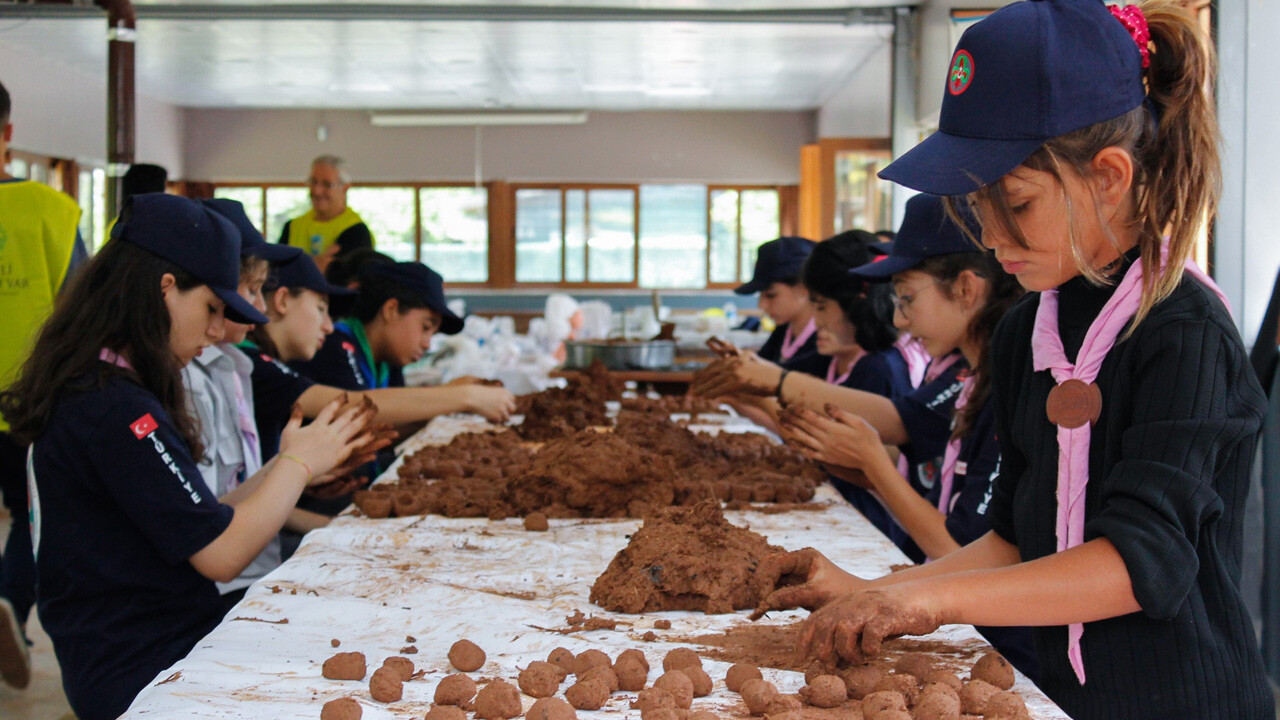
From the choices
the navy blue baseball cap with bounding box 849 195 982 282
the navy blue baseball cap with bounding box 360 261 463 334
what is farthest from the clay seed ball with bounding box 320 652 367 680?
the navy blue baseball cap with bounding box 360 261 463 334

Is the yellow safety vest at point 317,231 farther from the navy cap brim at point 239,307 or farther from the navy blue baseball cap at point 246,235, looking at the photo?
the navy cap brim at point 239,307

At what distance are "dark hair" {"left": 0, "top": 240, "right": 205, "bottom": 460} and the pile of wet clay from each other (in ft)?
3.17

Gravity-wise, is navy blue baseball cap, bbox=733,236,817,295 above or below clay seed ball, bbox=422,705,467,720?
above

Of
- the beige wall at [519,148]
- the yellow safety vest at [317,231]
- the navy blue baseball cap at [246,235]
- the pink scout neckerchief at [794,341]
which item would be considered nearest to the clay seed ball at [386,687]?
the navy blue baseball cap at [246,235]

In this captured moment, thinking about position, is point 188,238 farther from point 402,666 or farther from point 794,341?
point 794,341

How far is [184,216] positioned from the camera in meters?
2.01

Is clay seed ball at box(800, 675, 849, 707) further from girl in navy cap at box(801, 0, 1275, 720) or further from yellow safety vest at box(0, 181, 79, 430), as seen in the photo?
yellow safety vest at box(0, 181, 79, 430)

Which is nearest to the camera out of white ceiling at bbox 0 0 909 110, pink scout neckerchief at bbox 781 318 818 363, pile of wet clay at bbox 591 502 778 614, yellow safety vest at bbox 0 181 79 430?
pile of wet clay at bbox 591 502 778 614

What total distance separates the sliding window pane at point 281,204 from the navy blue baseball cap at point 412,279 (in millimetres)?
10166

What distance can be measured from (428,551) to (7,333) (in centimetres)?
233

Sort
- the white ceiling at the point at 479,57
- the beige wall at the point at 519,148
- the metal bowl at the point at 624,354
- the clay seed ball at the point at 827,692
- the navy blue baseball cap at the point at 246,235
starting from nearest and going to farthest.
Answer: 1. the clay seed ball at the point at 827,692
2. the navy blue baseball cap at the point at 246,235
3. the metal bowl at the point at 624,354
4. the white ceiling at the point at 479,57
5. the beige wall at the point at 519,148

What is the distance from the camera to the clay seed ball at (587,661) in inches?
51.7

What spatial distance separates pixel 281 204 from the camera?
43.9 ft

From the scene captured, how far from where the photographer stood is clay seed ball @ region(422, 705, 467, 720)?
3.78ft
